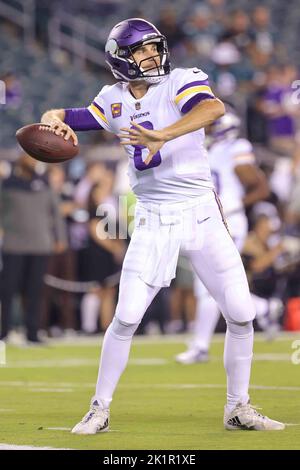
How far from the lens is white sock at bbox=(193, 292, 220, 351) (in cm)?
1075

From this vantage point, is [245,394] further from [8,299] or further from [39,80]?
[39,80]

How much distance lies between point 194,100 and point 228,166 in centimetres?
460

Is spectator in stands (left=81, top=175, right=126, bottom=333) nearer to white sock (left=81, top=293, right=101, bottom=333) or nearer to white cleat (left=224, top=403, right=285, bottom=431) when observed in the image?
white sock (left=81, top=293, right=101, bottom=333)

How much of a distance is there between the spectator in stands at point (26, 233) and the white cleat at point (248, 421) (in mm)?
6941

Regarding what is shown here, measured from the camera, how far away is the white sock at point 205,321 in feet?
35.3

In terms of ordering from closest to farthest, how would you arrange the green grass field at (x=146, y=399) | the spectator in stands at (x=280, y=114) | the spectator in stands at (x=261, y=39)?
the green grass field at (x=146, y=399) → the spectator in stands at (x=280, y=114) → the spectator in stands at (x=261, y=39)

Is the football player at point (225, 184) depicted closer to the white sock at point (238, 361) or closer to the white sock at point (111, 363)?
the white sock at point (238, 361)

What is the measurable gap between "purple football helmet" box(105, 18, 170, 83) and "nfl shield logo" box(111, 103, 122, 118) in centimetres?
14

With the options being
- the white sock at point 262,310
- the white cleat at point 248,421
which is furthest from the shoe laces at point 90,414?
the white sock at point 262,310

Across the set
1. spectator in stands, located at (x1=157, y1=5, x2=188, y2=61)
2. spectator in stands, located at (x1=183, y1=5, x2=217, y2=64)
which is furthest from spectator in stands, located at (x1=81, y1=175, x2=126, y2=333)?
spectator in stands, located at (x1=183, y1=5, x2=217, y2=64)

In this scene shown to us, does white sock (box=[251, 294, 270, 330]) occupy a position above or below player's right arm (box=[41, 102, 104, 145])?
below

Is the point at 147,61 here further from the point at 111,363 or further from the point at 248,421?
the point at 248,421

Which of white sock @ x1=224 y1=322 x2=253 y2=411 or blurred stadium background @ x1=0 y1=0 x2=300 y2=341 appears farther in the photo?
blurred stadium background @ x1=0 y1=0 x2=300 y2=341

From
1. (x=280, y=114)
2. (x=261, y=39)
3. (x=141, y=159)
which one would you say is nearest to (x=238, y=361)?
(x=141, y=159)
